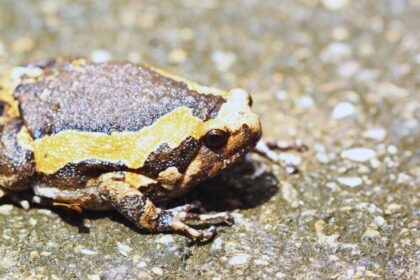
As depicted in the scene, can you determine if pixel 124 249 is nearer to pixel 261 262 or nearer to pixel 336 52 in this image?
pixel 261 262

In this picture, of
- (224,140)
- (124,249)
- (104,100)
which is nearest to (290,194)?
(224,140)

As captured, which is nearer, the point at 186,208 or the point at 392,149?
the point at 186,208

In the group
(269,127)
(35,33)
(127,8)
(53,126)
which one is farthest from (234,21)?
(53,126)

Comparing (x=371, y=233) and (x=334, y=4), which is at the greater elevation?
(x=334, y=4)

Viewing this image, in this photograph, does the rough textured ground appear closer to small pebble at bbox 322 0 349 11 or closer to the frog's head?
small pebble at bbox 322 0 349 11

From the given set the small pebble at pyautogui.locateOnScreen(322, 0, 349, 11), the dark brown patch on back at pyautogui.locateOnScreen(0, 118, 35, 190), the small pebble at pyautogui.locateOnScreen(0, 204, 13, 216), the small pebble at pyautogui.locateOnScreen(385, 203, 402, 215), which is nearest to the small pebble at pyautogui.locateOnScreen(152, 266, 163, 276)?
the dark brown patch on back at pyautogui.locateOnScreen(0, 118, 35, 190)

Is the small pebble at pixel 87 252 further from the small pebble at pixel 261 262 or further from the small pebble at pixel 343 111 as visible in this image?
the small pebble at pixel 343 111

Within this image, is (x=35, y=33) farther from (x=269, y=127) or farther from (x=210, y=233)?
(x=210, y=233)

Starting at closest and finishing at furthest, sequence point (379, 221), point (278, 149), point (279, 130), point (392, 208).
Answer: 1. point (379, 221)
2. point (392, 208)
3. point (278, 149)
4. point (279, 130)
